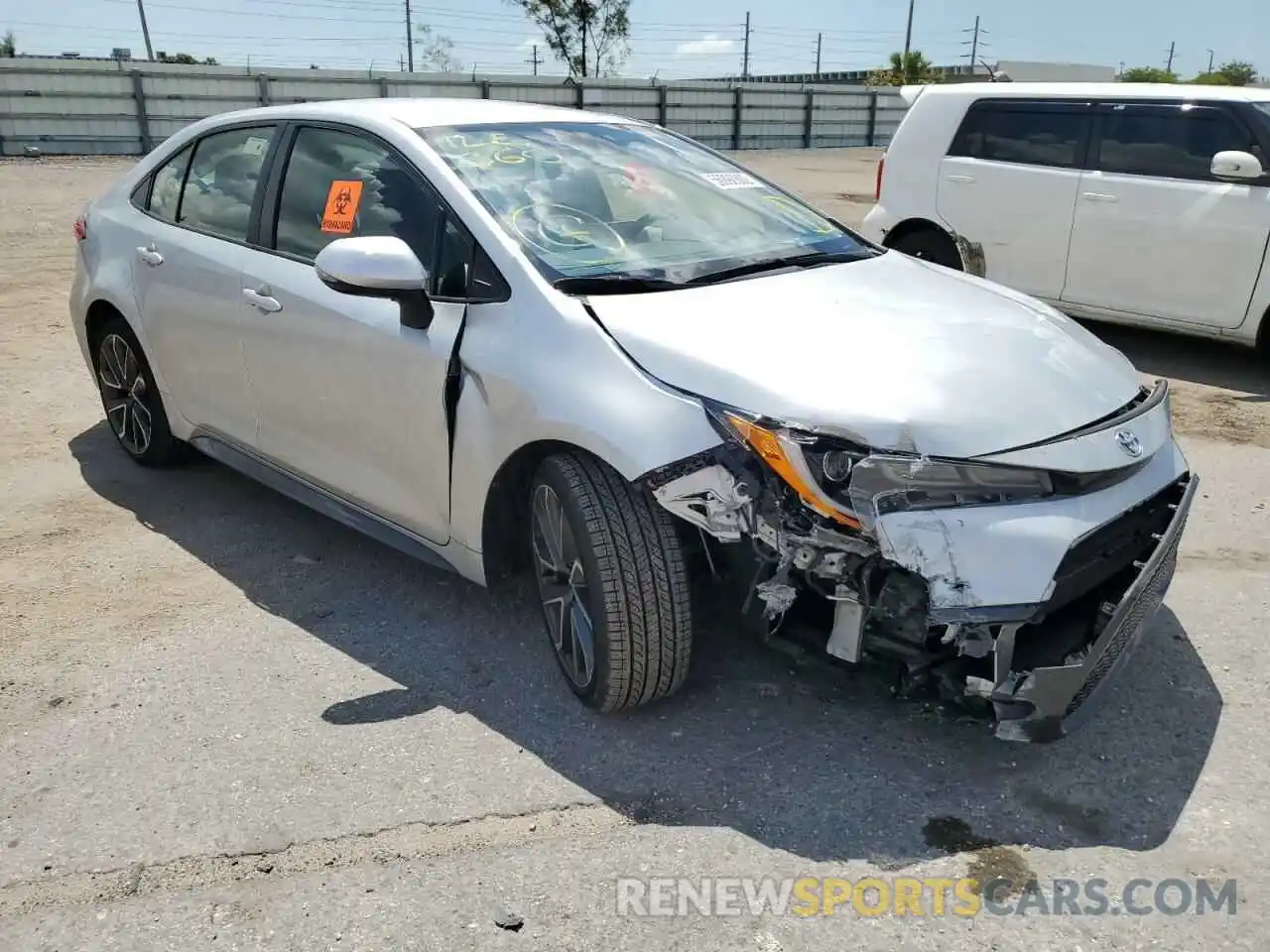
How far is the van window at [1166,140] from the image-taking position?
627 cm

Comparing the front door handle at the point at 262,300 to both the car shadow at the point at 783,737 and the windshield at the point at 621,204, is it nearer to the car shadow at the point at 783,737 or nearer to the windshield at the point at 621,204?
the windshield at the point at 621,204

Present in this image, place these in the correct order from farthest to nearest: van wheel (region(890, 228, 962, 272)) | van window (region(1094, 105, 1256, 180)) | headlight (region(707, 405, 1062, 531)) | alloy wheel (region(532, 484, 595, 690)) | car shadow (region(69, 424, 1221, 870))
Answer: van wheel (region(890, 228, 962, 272)) → van window (region(1094, 105, 1256, 180)) → alloy wheel (region(532, 484, 595, 690)) → car shadow (region(69, 424, 1221, 870)) → headlight (region(707, 405, 1062, 531))

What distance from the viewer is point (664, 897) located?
2330mm

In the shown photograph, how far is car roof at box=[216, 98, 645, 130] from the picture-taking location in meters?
3.56

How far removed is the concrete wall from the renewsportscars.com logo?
76.1 ft

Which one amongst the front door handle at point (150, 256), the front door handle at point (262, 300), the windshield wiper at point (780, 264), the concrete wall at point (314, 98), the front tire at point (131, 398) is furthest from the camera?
the concrete wall at point (314, 98)

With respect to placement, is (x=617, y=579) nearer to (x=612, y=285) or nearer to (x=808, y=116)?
(x=612, y=285)

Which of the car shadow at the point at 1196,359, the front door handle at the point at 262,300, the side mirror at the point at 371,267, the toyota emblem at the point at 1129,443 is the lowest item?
the car shadow at the point at 1196,359

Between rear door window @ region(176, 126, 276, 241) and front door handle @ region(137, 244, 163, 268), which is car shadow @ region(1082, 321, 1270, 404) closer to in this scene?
rear door window @ region(176, 126, 276, 241)

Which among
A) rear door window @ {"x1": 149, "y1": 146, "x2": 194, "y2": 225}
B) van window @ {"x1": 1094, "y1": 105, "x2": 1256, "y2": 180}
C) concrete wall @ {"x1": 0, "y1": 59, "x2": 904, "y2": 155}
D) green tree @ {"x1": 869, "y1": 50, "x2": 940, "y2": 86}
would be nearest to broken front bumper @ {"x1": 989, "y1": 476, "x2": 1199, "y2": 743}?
rear door window @ {"x1": 149, "y1": 146, "x2": 194, "y2": 225}

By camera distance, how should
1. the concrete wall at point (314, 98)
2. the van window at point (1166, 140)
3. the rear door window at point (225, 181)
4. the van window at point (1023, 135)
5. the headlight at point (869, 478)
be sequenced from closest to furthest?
1. the headlight at point (869, 478)
2. the rear door window at point (225, 181)
3. the van window at point (1166, 140)
4. the van window at point (1023, 135)
5. the concrete wall at point (314, 98)

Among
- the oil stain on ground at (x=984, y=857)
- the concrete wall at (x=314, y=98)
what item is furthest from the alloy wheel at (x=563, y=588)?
the concrete wall at (x=314, y=98)

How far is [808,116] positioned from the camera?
30.9 metres

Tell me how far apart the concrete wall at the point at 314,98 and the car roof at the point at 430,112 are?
67.2ft
